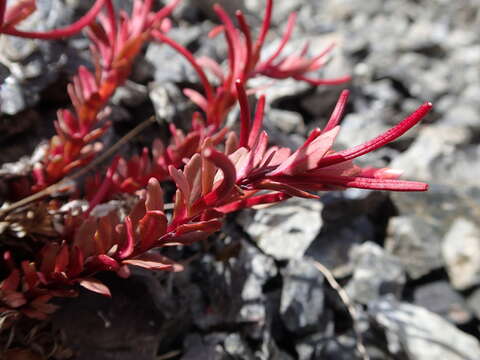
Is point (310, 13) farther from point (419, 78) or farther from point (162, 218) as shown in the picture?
point (162, 218)

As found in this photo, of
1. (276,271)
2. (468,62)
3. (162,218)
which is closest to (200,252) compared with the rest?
(276,271)

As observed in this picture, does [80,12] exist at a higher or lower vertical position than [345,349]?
higher

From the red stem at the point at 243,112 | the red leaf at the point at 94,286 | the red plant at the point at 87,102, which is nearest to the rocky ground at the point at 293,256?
the red plant at the point at 87,102

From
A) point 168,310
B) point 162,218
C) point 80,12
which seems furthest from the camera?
point 80,12

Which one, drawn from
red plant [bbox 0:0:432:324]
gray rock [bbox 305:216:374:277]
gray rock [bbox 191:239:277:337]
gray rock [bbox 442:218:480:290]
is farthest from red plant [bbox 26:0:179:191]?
gray rock [bbox 442:218:480:290]

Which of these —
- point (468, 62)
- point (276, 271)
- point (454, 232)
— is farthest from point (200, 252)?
point (468, 62)

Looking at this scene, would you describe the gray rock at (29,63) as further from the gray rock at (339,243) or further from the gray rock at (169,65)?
the gray rock at (339,243)

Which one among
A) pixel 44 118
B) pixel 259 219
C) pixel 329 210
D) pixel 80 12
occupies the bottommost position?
pixel 329 210

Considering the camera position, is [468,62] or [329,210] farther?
[468,62]

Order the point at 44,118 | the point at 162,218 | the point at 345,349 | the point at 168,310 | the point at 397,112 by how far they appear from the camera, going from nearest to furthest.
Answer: the point at 162,218 < the point at 168,310 < the point at 345,349 < the point at 44,118 < the point at 397,112
